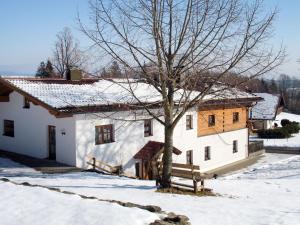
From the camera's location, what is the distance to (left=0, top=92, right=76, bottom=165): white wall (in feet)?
70.2

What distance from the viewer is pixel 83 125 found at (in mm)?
21375

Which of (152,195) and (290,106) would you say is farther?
(290,106)

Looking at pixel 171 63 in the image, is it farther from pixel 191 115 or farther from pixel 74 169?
pixel 191 115

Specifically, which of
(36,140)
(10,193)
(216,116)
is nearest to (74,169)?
→ (36,140)

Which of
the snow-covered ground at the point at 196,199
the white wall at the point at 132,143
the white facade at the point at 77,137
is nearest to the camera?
the snow-covered ground at the point at 196,199

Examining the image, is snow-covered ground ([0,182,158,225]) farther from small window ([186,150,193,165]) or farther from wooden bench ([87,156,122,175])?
small window ([186,150,193,165])

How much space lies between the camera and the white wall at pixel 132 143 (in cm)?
2152

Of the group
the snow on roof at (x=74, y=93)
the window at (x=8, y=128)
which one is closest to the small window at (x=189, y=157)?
the snow on roof at (x=74, y=93)

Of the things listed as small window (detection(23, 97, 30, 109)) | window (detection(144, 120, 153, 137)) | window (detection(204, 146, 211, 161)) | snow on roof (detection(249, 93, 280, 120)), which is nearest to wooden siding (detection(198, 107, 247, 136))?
window (detection(204, 146, 211, 161))

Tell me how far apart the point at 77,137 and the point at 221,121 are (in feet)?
47.4

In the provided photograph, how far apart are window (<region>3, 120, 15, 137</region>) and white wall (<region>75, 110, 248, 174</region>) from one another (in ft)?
18.7

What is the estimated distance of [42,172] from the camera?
1923cm

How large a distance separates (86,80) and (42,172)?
930 cm

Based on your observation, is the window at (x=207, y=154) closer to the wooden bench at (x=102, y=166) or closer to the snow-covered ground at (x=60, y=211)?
the wooden bench at (x=102, y=166)
